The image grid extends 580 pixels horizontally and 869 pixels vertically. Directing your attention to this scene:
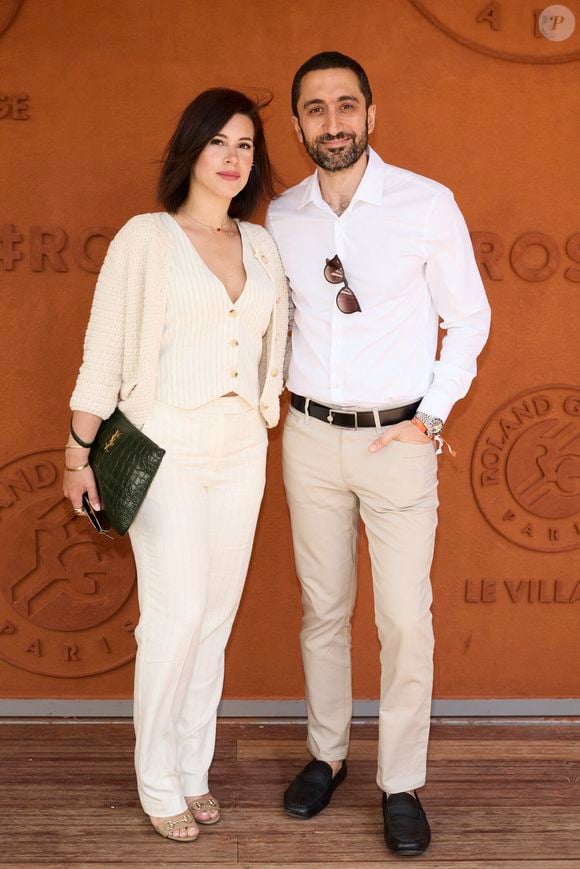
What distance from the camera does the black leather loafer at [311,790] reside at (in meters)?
2.81

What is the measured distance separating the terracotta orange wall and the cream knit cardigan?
2.23 ft

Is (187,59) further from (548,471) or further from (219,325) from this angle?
(548,471)

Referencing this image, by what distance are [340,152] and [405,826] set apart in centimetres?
185

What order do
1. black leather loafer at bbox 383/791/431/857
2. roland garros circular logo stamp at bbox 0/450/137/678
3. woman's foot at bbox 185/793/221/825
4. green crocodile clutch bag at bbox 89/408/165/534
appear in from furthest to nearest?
roland garros circular logo stamp at bbox 0/450/137/678 < woman's foot at bbox 185/793/221/825 < black leather loafer at bbox 383/791/431/857 < green crocodile clutch bag at bbox 89/408/165/534

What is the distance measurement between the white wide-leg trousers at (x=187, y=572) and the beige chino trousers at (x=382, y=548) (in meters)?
0.17

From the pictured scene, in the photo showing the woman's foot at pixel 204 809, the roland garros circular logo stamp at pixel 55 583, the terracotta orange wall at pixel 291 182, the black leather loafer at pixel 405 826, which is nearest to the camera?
the black leather loafer at pixel 405 826

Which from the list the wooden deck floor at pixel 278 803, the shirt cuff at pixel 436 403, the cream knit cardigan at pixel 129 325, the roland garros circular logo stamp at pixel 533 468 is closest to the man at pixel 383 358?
the shirt cuff at pixel 436 403

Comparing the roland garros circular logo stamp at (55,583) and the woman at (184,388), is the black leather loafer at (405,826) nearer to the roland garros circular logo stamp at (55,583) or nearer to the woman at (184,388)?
the woman at (184,388)

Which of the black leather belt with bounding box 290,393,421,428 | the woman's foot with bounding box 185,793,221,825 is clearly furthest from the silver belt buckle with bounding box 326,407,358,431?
the woman's foot with bounding box 185,793,221,825

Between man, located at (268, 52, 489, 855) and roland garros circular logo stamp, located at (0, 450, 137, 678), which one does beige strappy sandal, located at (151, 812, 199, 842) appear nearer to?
man, located at (268, 52, 489, 855)

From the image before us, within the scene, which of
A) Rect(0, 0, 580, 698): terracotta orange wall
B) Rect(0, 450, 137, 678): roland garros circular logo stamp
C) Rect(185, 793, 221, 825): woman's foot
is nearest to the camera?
Rect(185, 793, 221, 825): woman's foot

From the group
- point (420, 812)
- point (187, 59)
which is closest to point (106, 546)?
point (420, 812)

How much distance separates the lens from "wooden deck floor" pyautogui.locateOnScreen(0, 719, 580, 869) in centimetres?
262

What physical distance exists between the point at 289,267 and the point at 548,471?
A: 1.23 meters
